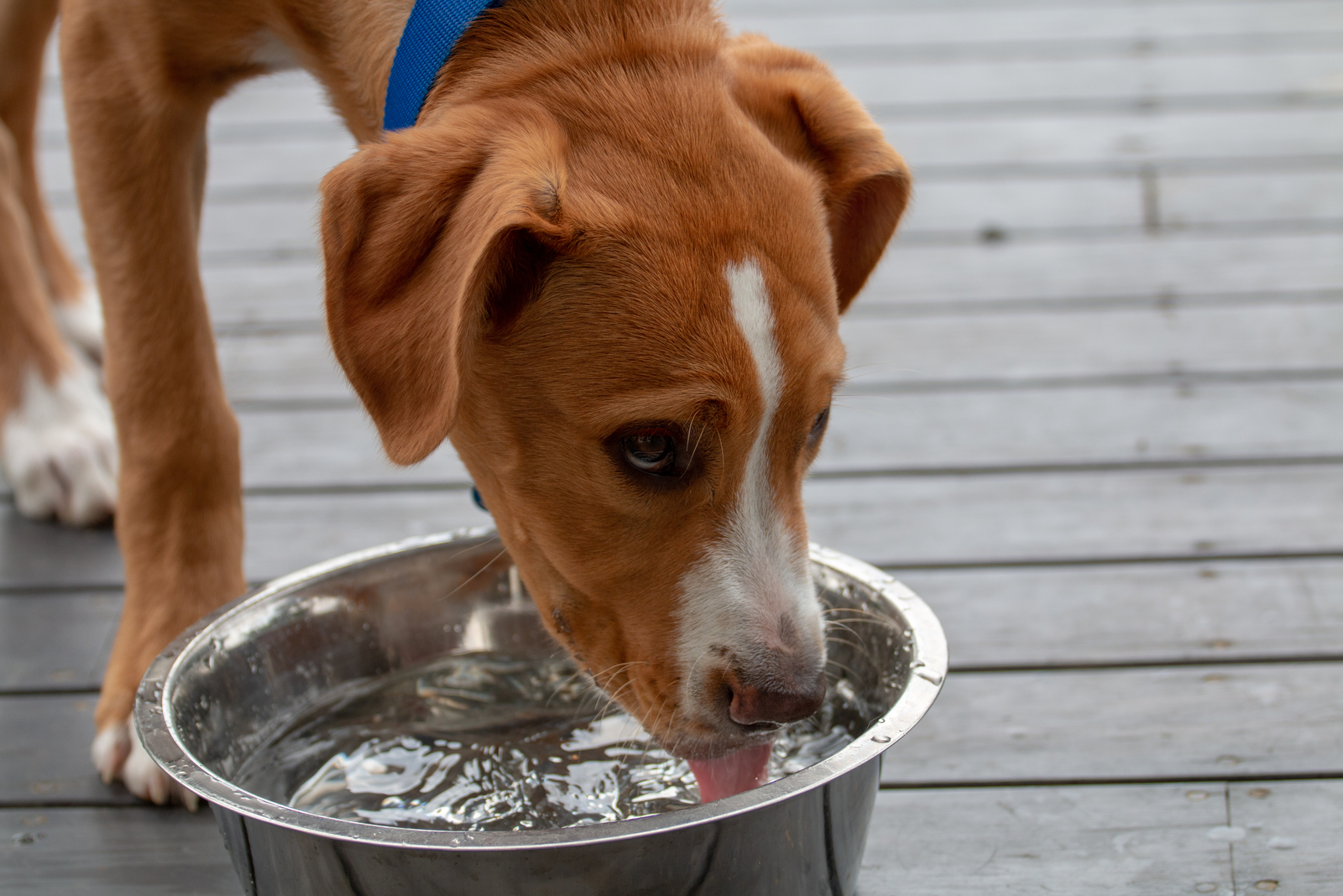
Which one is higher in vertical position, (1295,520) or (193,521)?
(193,521)

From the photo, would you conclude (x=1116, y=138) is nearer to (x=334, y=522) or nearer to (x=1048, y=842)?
(x=334, y=522)

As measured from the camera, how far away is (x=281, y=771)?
6.52ft

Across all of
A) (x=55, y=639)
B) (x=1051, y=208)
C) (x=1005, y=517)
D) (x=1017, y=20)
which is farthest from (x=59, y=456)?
(x=1017, y=20)

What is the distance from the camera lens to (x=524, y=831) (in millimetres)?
1450

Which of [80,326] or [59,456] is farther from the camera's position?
[80,326]

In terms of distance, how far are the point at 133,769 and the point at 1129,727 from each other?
1.47 metres

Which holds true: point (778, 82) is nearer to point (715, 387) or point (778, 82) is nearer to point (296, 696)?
point (715, 387)

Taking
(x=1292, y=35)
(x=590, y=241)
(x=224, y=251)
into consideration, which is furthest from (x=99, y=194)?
(x=1292, y=35)

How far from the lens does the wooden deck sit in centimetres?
197

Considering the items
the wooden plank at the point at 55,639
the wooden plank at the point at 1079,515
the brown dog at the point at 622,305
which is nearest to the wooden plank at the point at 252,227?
the wooden plank at the point at 55,639

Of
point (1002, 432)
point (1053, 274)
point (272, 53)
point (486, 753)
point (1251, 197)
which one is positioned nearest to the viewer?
point (486, 753)

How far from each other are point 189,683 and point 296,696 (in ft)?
0.87

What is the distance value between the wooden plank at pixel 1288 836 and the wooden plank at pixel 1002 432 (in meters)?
1.07

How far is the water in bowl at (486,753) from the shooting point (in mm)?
1892
